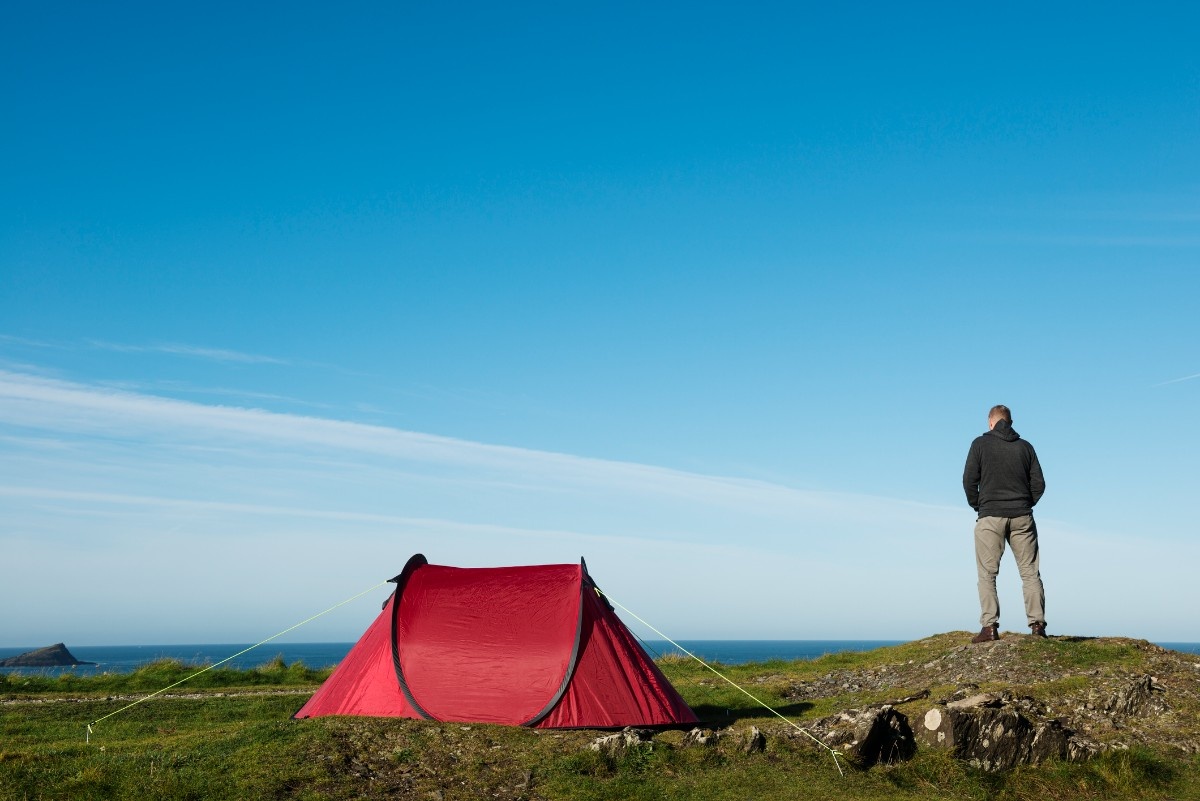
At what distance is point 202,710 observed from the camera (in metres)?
19.7

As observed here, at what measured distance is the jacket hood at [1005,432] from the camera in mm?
19703

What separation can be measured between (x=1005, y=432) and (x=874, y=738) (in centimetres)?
838

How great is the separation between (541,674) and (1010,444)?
10.7 m

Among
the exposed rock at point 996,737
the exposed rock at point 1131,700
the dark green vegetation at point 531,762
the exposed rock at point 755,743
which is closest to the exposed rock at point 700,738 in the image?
the dark green vegetation at point 531,762

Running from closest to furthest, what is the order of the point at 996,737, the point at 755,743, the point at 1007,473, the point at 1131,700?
the point at 996,737, the point at 755,743, the point at 1131,700, the point at 1007,473

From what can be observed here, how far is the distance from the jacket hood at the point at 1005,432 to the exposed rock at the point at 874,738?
7366 mm

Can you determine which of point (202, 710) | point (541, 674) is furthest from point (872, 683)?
point (202, 710)

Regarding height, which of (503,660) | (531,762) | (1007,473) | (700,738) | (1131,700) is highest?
(1007,473)

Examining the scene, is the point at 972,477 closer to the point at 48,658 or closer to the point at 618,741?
the point at 618,741

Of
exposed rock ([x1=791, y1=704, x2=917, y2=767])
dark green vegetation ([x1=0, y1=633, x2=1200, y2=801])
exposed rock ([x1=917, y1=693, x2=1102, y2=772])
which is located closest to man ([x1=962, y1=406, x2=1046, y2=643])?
dark green vegetation ([x1=0, y1=633, x2=1200, y2=801])

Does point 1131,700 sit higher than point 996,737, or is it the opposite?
point 1131,700

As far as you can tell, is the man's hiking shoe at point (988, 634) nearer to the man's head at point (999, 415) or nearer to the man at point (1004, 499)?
the man at point (1004, 499)

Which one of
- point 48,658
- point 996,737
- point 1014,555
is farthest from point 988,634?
point 48,658

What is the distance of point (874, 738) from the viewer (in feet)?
46.0
